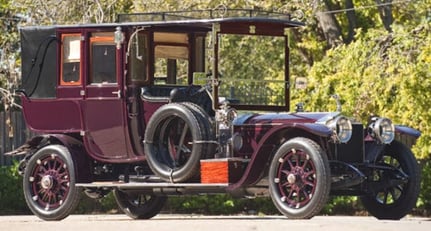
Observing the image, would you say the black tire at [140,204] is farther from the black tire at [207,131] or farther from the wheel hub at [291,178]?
the wheel hub at [291,178]

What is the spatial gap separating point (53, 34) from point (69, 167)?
1.84m

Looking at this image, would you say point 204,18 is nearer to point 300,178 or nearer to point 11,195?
point 300,178

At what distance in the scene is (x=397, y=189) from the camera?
1666 cm

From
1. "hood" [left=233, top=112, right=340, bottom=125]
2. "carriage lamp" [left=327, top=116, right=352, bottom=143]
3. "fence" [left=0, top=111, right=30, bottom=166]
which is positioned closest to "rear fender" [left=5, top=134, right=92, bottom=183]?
"hood" [left=233, top=112, right=340, bottom=125]

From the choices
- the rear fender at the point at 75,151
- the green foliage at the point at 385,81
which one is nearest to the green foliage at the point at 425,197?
the green foliage at the point at 385,81

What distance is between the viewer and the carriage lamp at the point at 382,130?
16.4 metres

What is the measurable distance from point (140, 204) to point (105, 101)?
2243mm

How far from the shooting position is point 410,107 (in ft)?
79.5

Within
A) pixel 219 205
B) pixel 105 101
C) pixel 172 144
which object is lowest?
pixel 219 205

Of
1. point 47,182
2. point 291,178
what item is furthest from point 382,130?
point 47,182

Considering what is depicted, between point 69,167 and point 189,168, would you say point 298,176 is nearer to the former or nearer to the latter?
point 189,168

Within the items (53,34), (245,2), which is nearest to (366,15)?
(245,2)

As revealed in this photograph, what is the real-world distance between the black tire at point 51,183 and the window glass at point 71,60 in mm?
899

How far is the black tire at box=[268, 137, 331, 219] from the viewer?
590 inches
